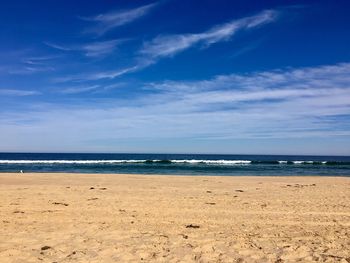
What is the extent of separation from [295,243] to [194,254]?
202 cm

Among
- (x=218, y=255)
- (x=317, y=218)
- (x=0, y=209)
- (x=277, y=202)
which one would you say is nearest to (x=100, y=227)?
(x=218, y=255)

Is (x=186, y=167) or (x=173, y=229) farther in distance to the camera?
(x=186, y=167)

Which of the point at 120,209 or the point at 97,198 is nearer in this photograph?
the point at 120,209

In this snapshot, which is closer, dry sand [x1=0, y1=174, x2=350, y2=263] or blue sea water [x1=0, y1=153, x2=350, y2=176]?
dry sand [x1=0, y1=174, x2=350, y2=263]

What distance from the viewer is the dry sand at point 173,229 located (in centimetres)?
625

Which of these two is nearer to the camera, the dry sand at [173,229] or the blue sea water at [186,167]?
the dry sand at [173,229]

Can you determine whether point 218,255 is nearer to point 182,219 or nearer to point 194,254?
point 194,254

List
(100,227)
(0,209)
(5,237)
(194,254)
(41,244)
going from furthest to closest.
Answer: (0,209)
(100,227)
(5,237)
(41,244)
(194,254)

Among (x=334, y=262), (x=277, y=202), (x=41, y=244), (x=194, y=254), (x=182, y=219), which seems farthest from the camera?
(x=277, y=202)

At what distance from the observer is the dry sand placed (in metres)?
6.25

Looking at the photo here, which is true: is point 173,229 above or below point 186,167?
below

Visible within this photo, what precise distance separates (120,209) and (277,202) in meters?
5.12

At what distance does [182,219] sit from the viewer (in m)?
9.16

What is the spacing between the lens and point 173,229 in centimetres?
806
